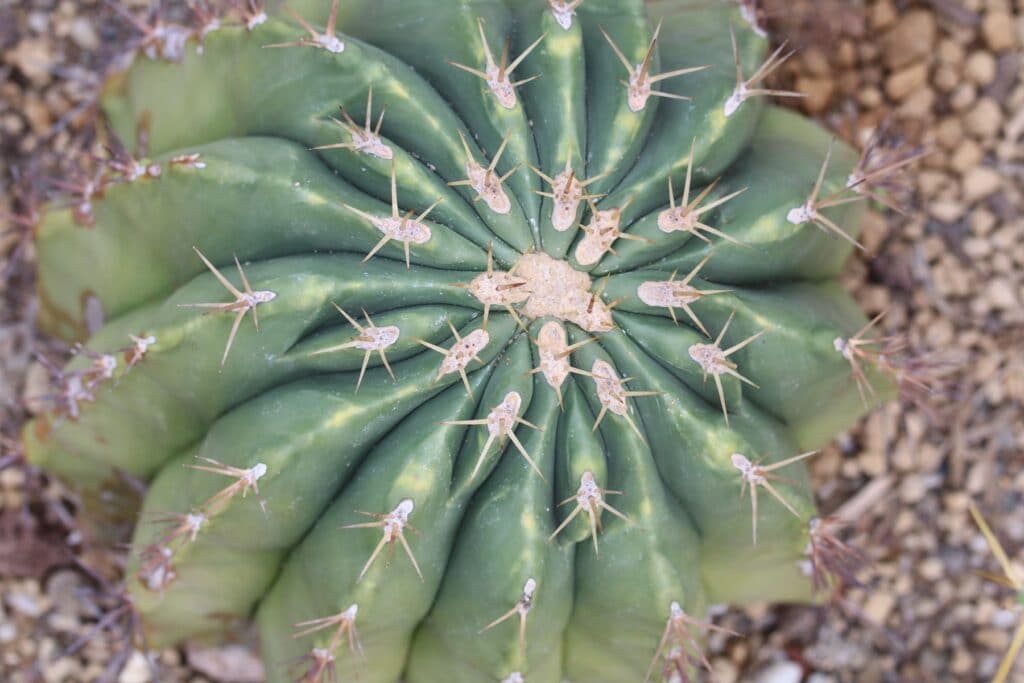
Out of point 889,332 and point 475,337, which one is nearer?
point 475,337

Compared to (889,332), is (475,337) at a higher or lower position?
higher

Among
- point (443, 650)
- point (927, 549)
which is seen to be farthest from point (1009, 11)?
point (443, 650)

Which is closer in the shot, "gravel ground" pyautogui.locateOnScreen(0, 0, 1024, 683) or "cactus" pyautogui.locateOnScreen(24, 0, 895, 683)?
"cactus" pyautogui.locateOnScreen(24, 0, 895, 683)

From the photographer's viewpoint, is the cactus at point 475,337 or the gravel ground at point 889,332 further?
the gravel ground at point 889,332
